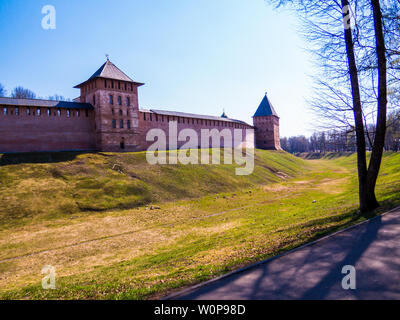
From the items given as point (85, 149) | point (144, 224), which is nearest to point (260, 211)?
point (144, 224)

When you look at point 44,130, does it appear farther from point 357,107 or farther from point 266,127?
point 266,127

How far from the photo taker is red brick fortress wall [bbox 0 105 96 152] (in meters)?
22.8

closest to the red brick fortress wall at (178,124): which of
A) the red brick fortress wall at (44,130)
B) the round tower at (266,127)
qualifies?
the red brick fortress wall at (44,130)

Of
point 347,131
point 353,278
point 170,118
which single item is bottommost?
point 353,278

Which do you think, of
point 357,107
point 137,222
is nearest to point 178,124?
point 137,222

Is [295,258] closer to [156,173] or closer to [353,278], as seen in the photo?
[353,278]

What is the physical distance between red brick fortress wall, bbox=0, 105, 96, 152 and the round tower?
37.5 m

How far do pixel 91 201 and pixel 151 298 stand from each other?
15313 millimetres

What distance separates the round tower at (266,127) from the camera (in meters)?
55.3

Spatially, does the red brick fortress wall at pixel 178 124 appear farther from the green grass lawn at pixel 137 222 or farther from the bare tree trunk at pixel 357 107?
the bare tree trunk at pixel 357 107

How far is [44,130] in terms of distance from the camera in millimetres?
24531

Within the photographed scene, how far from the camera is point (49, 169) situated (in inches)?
827

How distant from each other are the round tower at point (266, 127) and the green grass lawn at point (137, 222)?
90.8 feet

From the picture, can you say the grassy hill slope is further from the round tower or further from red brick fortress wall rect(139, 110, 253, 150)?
the round tower
